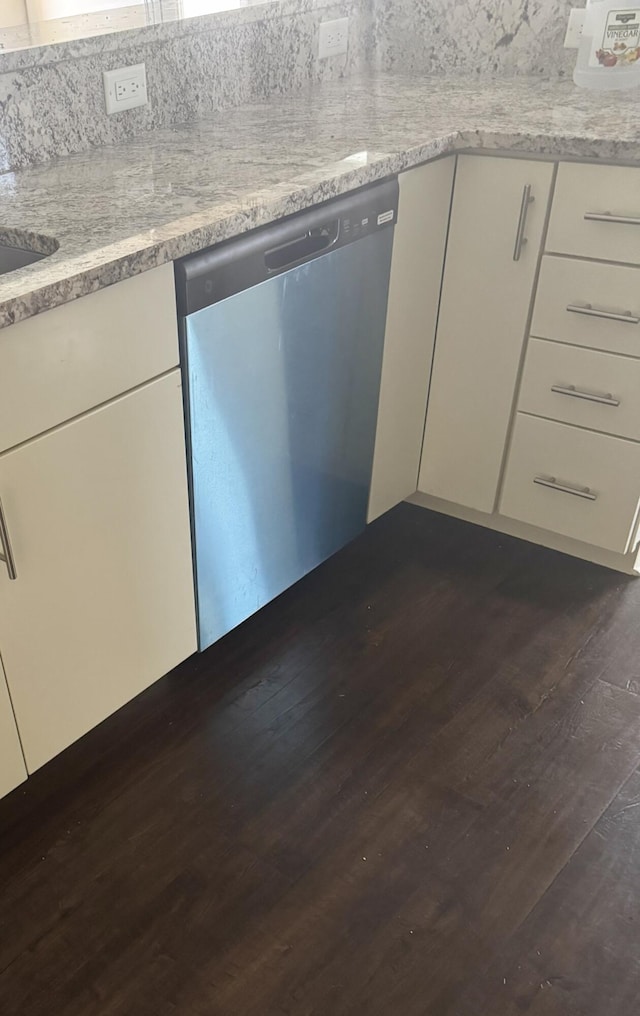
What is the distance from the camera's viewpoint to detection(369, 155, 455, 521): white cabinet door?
1.85 meters

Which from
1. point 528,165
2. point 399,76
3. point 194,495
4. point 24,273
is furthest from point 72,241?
point 399,76

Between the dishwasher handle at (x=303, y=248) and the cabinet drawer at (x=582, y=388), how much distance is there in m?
0.57

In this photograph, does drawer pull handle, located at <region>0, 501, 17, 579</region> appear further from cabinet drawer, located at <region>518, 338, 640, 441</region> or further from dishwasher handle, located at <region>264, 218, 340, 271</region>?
cabinet drawer, located at <region>518, 338, 640, 441</region>

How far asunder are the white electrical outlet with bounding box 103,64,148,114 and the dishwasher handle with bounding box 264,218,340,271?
0.54m

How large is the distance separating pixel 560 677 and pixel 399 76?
5.34ft

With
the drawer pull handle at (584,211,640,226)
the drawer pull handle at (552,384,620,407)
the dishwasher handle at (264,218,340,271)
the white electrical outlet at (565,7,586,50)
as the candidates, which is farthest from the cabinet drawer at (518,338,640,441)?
the white electrical outlet at (565,7,586,50)

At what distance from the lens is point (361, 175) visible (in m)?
1.62

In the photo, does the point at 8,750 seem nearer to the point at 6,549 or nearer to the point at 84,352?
the point at 6,549

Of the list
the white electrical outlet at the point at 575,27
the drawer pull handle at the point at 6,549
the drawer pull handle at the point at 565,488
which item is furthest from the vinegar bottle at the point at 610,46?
the drawer pull handle at the point at 6,549

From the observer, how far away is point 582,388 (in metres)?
1.95

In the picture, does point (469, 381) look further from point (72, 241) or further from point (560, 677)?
point (72, 241)

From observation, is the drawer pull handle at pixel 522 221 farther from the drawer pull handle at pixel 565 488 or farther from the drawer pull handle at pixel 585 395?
the drawer pull handle at pixel 565 488

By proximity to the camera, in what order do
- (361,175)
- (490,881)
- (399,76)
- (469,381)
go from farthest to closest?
(399,76) → (469,381) → (361,175) → (490,881)

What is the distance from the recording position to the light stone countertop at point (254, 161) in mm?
1281
